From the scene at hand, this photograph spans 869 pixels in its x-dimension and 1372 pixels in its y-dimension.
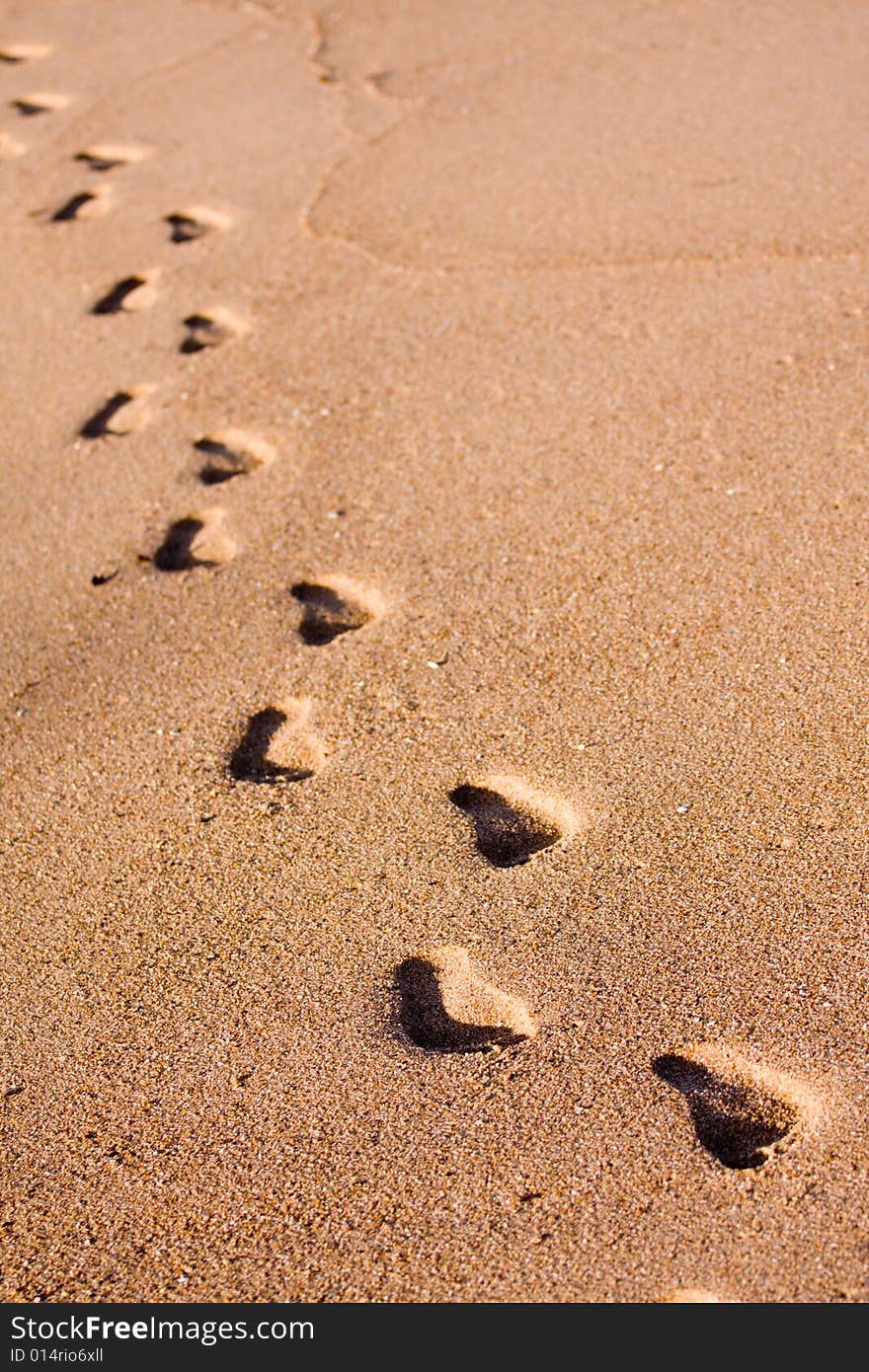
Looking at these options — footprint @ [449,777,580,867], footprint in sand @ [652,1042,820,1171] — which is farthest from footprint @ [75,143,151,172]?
footprint in sand @ [652,1042,820,1171]

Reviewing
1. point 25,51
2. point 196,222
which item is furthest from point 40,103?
point 196,222

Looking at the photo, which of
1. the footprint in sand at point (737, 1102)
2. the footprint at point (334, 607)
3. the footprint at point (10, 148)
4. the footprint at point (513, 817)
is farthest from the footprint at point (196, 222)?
the footprint in sand at point (737, 1102)

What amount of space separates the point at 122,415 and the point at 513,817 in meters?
1.64

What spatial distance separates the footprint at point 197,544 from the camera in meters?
2.77

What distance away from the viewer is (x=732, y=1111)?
1.68m

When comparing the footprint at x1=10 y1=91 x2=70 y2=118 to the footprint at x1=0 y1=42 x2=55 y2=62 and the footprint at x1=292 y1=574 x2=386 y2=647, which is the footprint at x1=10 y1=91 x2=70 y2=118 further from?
the footprint at x1=292 y1=574 x2=386 y2=647

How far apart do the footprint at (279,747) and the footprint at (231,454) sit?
2.58 feet

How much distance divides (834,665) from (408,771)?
2.42ft

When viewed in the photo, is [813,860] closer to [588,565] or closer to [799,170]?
[588,565]

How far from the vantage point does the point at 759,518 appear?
8.54 feet

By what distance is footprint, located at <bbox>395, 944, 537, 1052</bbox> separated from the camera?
182 cm

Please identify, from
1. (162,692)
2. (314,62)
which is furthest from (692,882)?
(314,62)

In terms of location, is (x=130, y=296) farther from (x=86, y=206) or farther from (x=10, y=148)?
(x=10, y=148)

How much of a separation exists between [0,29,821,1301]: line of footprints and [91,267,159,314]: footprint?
8.7 inches
